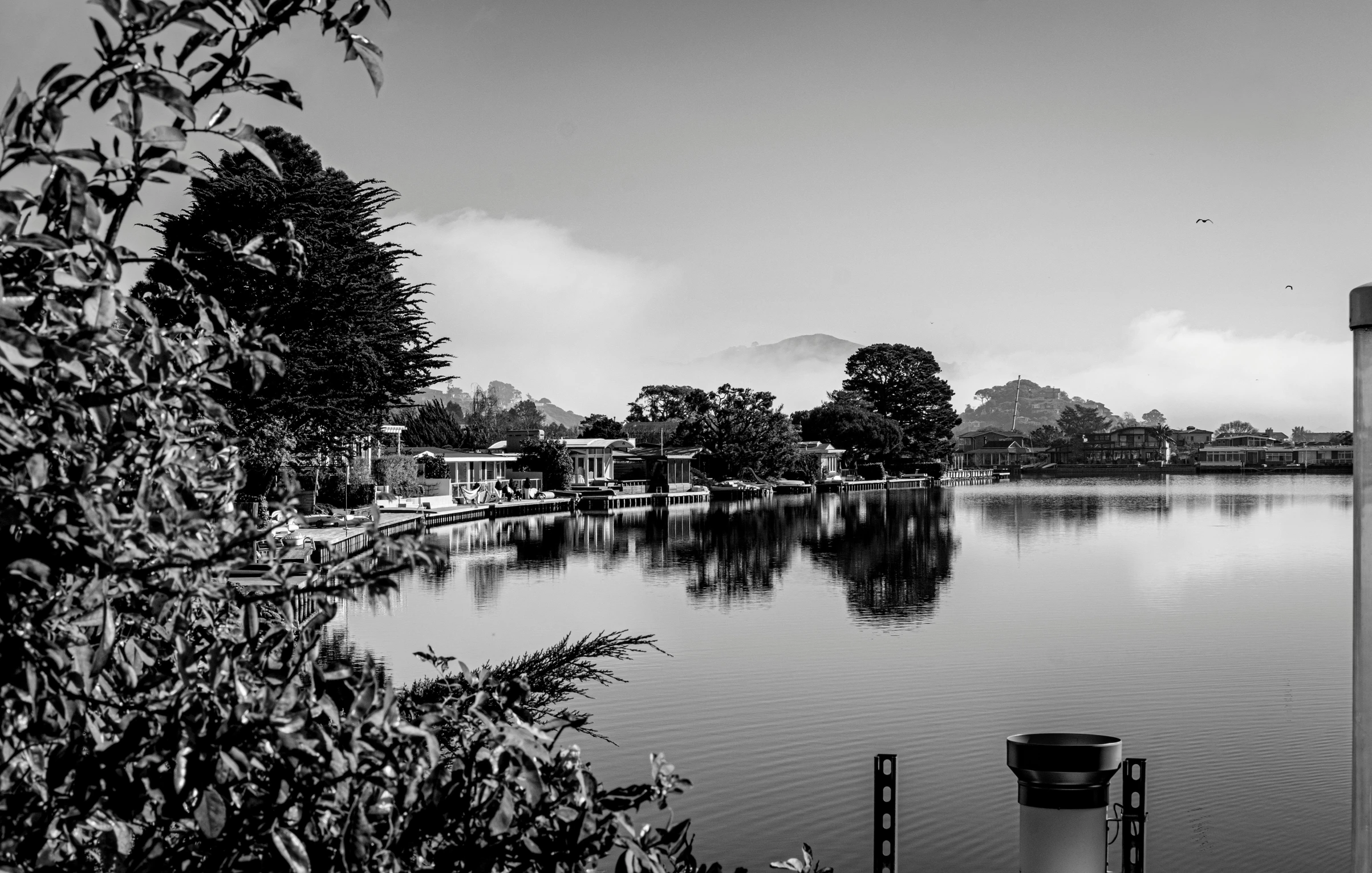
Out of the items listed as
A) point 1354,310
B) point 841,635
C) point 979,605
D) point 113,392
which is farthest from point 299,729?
point 979,605

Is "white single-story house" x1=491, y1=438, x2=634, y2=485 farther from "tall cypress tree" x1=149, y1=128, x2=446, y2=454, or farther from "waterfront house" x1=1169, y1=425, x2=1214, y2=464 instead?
"waterfront house" x1=1169, y1=425, x2=1214, y2=464

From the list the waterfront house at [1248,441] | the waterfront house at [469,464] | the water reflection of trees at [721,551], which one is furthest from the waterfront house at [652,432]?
the waterfront house at [1248,441]

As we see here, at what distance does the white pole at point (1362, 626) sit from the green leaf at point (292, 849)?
157 centimetres

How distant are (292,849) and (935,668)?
19.0 metres

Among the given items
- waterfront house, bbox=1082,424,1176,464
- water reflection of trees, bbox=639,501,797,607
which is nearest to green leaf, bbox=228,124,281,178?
water reflection of trees, bbox=639,501,797,607

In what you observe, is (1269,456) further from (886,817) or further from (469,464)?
(886,817)

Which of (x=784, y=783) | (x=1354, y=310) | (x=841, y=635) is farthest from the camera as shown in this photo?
(x=841, y=635)

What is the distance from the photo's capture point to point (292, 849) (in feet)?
5.12

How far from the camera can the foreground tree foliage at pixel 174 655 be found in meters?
1.60

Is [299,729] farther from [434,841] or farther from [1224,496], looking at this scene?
[1224,496]

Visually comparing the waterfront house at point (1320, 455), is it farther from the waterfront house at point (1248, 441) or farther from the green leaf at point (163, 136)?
the green leaf at point (163, 136)

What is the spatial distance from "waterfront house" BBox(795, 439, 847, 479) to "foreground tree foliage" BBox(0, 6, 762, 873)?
8874 cm

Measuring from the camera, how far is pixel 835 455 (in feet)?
332

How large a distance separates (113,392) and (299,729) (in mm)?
571
